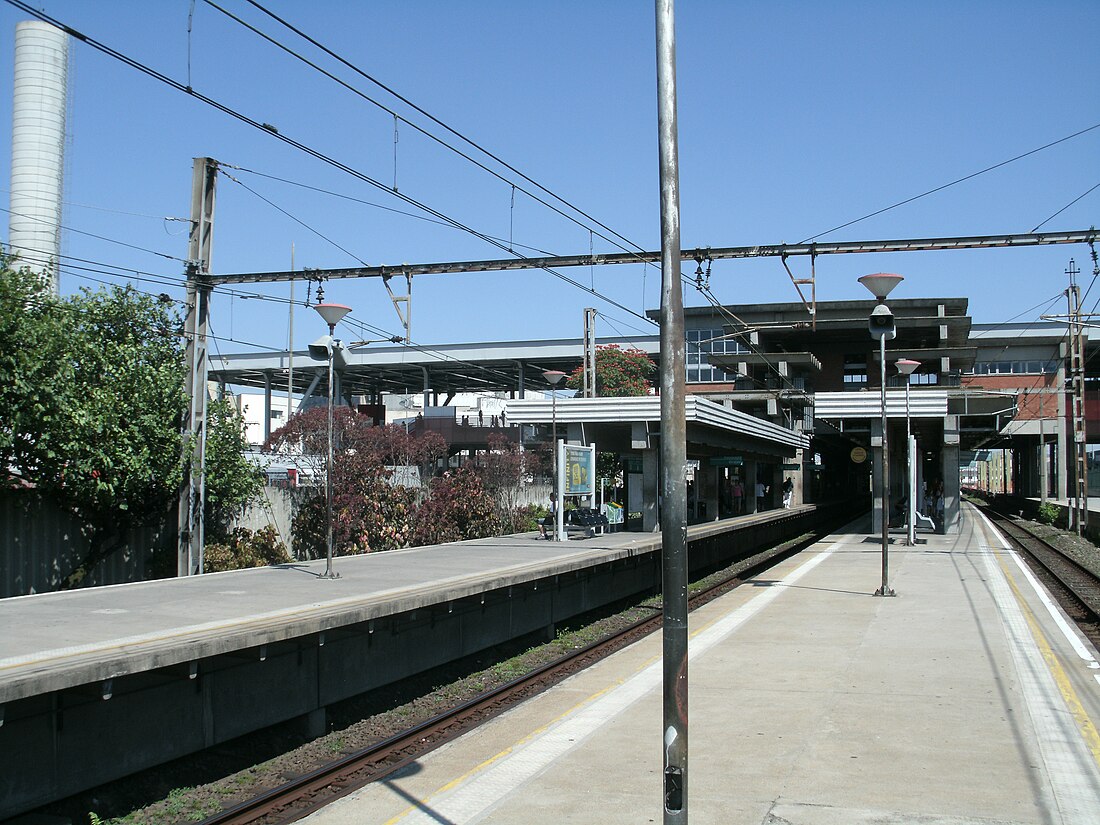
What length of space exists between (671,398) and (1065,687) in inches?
301

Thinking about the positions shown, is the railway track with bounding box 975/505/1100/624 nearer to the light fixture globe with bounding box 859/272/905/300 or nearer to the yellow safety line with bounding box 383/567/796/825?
the light fixture globe with bounding box 859/272/905/300

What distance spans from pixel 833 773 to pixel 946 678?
4.06 metres

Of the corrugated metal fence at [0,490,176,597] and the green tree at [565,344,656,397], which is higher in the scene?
the green tree at [565,344,656,397]

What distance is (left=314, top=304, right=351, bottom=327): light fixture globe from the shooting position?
13.4 m

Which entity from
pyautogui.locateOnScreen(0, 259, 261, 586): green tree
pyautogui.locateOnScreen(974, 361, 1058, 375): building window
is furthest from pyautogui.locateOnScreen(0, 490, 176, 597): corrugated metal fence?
pyautogui.locateOnScreen(974, 361, 1058, 375): building window

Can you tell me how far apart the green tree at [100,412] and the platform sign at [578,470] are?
6.58 meters

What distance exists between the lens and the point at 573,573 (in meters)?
17.4

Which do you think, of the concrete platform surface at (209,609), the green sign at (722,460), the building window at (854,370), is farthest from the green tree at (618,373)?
the concrete platform surface at (209,609)

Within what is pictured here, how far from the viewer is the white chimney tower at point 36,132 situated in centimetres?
4562

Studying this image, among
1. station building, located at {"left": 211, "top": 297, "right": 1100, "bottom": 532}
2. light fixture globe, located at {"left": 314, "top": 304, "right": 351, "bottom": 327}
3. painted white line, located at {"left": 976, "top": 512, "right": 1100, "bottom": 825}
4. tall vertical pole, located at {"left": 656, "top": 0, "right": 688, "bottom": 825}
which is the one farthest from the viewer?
station building, located at {"left": 211, "top": 297, "right": 1100, "bottom": 532}

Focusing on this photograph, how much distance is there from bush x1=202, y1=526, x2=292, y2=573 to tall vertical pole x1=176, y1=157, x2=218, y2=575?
74 centimetres

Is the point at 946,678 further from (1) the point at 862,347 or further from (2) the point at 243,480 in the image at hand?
(1) the point at 862,347

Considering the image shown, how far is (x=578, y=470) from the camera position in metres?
22.2

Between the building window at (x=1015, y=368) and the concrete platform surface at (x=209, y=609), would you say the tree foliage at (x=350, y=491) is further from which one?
the building window at (x=1015, y=368)
